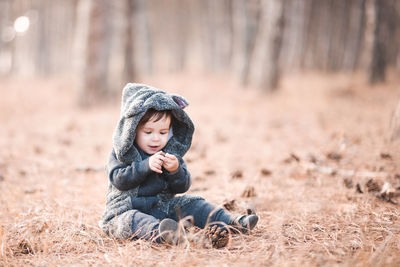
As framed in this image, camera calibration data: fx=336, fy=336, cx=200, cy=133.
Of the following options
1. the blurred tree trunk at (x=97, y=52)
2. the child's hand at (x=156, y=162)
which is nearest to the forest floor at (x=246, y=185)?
the child's hand at (x=156, y=162)

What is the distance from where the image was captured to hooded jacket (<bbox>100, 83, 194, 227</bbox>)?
2271 mm

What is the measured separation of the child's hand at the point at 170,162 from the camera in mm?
2223

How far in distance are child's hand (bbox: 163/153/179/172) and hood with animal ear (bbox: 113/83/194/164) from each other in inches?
10.2

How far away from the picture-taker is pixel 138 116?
7.43 ft

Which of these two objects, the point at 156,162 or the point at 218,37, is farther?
the point at 218,37

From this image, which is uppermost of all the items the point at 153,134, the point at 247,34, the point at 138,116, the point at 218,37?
the point at 218,37

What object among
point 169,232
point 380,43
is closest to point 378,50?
point 380,43

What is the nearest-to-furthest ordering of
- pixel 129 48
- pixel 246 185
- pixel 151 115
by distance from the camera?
pixel 151 115 → pixel 246 185 → pixel 129 48

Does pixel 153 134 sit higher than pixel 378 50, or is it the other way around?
pixel 378 50

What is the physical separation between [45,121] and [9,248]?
610 cm

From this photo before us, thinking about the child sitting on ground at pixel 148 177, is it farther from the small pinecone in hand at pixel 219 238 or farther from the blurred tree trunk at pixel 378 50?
the blurred tree trunk at pixel 378 50

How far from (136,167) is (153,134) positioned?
0.90ft

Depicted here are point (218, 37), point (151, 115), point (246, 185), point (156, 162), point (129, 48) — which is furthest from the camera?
point (218, 37)

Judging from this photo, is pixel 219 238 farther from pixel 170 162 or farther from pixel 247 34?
pixel 247 34
